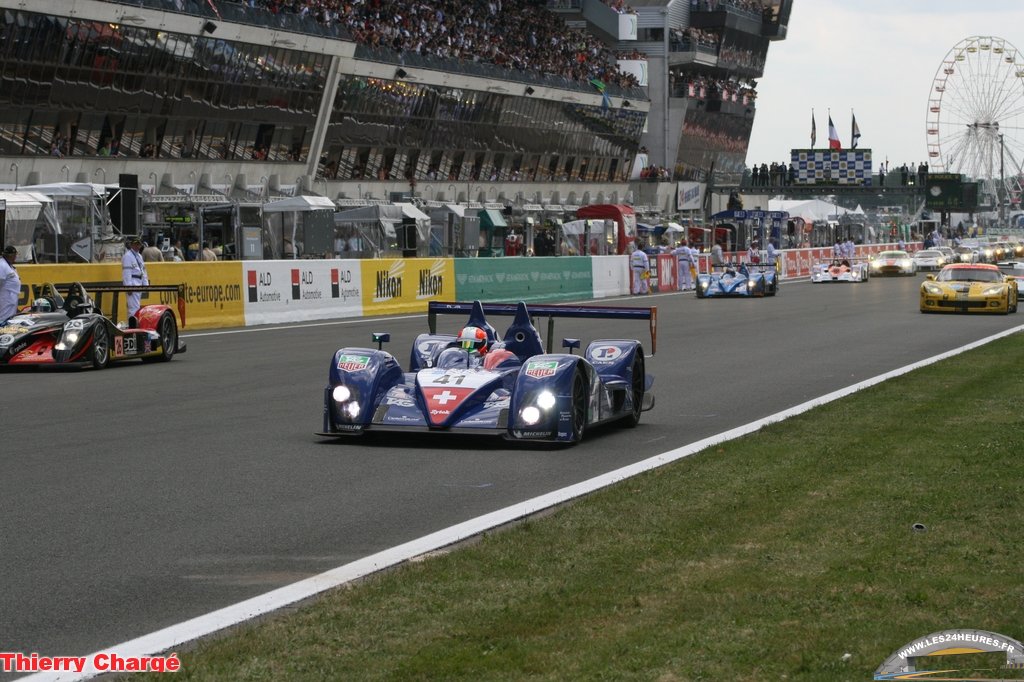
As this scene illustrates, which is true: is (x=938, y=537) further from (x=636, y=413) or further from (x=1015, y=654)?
(x=636, y=413)

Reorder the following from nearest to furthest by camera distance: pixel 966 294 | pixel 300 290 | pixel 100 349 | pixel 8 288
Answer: pixel 100 349, pixel 8 288, pixel 300 290, pixel 966 294

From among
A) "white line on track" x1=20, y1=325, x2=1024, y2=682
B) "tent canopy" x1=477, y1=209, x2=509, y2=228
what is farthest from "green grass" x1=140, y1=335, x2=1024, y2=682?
"tent canopy" x1=477, y1=209, x2=509, y2=228

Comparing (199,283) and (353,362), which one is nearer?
(353,362)

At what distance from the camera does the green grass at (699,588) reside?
515cm

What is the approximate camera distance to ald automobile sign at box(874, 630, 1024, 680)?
4.35 metres

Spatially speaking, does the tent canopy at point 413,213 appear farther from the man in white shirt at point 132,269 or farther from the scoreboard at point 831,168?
the scoreboard at point 831,168

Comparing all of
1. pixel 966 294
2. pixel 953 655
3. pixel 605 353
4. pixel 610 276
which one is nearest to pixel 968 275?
pixel 966 294

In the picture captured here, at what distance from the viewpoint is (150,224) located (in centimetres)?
3909

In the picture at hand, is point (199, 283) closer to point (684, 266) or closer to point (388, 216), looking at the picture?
point (388, 216)

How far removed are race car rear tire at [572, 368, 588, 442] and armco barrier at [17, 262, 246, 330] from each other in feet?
48.3

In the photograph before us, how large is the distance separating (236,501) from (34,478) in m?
1.66

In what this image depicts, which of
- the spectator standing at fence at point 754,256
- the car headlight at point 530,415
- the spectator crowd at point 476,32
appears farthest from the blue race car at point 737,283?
the car headlight at point 530,415

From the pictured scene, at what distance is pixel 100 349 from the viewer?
61.1ft

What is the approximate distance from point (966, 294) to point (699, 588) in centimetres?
2685
